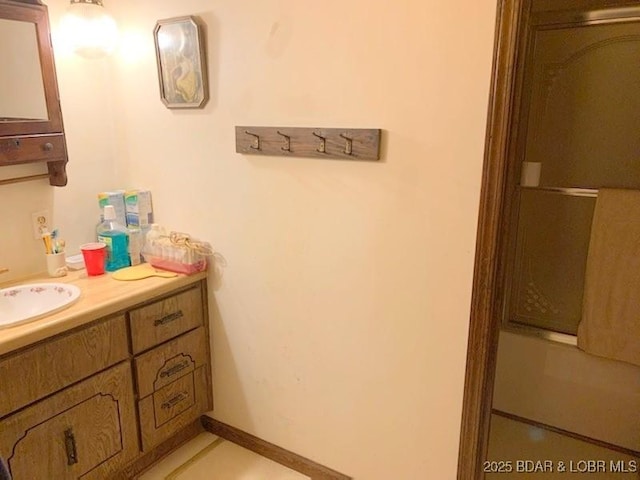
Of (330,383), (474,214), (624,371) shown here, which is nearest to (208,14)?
(474,214)

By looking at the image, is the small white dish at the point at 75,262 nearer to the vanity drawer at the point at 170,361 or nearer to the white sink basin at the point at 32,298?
the white sink basin at the point at 32,298

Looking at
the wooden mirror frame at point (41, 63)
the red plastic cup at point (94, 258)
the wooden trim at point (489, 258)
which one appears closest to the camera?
the wooden trim at point (489, 258)

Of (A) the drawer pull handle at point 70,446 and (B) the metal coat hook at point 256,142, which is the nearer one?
(A) the drawer pull handle at point 70,446

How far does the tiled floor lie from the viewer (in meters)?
1.90

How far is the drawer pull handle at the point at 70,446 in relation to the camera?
4.99 ft

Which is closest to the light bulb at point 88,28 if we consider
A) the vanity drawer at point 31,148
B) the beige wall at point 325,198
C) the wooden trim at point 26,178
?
the beige wall at point 325,198

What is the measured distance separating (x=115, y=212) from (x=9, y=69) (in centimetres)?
62

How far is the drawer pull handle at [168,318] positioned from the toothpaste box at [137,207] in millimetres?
442

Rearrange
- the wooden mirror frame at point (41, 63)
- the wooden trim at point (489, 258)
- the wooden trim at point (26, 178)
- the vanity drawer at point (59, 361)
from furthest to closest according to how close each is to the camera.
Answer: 1. the wooden trim at point (26, 178)
2. the wooden mirror frame at point (41, 63)
3. the vanity drawer at point (59, 361)
4. the wooden trim at point (489, 258)

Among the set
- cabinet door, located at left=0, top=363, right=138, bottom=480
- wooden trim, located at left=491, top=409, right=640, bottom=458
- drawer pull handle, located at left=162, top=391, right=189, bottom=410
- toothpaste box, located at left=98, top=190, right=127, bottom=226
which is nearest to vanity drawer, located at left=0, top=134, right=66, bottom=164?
toothpaste box, located at left=98, top=190, right=127, bottom=226

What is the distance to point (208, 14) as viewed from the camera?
5.63 feet

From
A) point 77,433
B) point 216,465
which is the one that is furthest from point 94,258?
point 216,465

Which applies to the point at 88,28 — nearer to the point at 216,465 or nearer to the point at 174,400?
the point at 174,400

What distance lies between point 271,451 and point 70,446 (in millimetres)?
785
